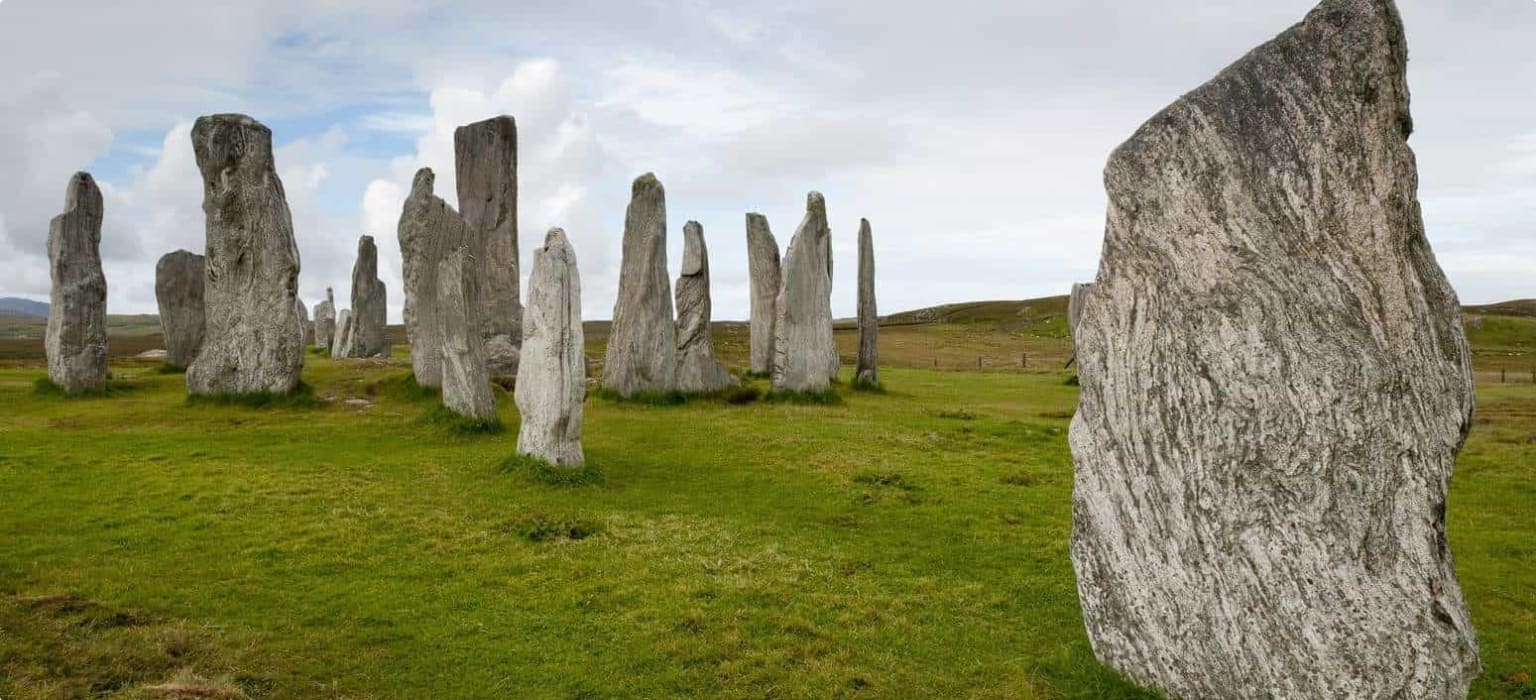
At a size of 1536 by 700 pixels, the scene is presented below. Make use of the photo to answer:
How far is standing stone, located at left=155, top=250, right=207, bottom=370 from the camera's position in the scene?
2783 cm

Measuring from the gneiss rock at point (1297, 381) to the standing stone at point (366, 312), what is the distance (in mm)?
33277

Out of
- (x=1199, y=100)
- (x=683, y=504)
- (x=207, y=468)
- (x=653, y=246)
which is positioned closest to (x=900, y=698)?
(x=1199, y=100)

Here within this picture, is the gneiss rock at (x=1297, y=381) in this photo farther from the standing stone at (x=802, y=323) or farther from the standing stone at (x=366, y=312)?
the standing stone at (x=366, y=312)

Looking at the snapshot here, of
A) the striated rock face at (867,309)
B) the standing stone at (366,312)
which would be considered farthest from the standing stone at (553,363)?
the standing stone at (366,312)

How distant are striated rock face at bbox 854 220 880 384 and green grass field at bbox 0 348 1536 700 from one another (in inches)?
335

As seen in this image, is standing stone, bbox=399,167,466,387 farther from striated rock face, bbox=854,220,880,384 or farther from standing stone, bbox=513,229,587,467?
striated rock face, bbox=854,220,880,384

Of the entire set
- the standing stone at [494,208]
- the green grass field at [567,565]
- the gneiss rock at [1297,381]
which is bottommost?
the green grass field at [567,565]

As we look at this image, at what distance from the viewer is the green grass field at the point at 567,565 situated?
24.0 feet

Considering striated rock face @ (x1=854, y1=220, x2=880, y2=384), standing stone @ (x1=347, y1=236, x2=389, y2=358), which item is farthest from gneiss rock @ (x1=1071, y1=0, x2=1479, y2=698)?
standing stone @ (x1=347, y1=236, x2=389, y2=358)

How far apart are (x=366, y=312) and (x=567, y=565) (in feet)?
95.9

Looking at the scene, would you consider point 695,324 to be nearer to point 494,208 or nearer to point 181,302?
point 494,208

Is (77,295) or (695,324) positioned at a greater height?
(77,295)

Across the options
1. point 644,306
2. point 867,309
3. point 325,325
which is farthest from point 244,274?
point 325,325

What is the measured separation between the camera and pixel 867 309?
26.8 m
